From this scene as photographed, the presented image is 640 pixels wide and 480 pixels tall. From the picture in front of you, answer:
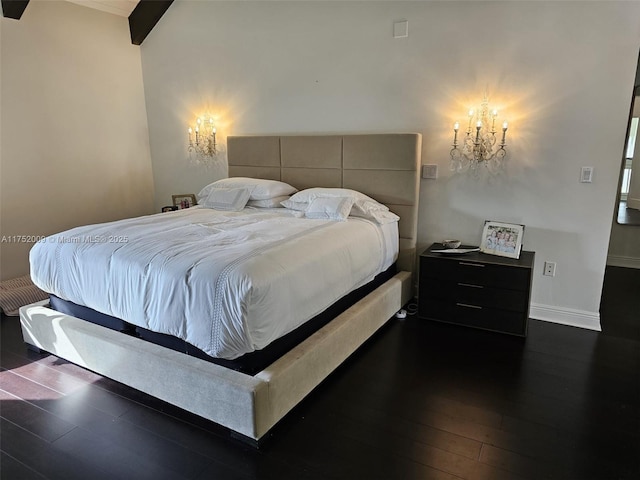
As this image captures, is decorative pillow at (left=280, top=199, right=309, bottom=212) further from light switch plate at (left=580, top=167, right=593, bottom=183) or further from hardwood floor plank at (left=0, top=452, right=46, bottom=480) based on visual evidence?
hardwood floor plank at (left=0, top=452, right=46, bottom=480)

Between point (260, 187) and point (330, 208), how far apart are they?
32.3 inches

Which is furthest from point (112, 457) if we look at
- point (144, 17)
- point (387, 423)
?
point (144, 17)

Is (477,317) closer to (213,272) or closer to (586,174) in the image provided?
(586,174)

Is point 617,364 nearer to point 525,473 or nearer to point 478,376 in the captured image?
point 478,376

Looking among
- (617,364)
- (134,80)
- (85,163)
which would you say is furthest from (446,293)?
(134,80)

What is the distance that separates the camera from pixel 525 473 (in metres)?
1.78

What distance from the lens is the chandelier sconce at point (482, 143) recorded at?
3225mm

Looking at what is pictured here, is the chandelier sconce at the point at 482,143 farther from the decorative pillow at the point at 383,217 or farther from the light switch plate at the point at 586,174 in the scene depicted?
the decorative pillow at the point at 383,217

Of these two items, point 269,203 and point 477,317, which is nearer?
point 477,317

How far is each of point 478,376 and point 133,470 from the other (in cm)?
187

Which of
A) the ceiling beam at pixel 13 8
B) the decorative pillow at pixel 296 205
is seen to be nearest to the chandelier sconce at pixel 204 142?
the decorative pillow at pixel 296 205

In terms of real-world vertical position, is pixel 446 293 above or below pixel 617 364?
above

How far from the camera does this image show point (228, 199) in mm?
3732

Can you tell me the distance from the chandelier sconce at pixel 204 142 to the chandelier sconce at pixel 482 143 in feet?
8.24
